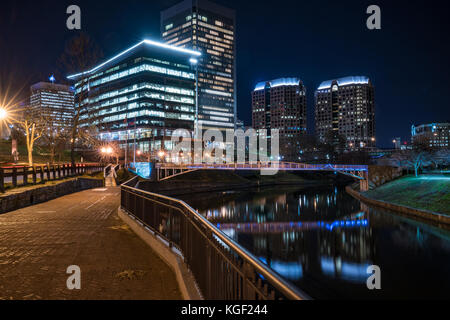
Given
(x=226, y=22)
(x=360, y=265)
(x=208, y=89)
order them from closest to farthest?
1. (x=360, y=265)
2. (x=208, y=89)
3. (x=226, y=22)

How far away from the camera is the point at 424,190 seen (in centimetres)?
4022

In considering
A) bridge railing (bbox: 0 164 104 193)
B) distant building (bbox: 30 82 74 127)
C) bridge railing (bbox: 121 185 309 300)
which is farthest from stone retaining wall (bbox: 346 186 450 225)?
distant building (bbox: 30 82 74 127)

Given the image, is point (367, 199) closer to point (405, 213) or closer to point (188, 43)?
point (405, 213)

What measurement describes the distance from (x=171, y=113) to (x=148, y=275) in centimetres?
12315

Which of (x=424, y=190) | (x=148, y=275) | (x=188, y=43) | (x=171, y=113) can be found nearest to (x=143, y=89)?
(x=171, y=113)

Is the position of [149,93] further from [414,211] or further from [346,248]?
[346,248]

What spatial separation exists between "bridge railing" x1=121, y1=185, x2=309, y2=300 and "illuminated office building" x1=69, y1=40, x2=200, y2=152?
10591 cm

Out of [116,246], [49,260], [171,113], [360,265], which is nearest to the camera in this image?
[49,260]

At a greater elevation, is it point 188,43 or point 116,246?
point 188,43

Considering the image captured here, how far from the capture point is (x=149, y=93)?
118500 millimetres

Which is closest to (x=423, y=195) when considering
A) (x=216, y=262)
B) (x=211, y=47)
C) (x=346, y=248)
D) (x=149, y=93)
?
(x=346, y=248)

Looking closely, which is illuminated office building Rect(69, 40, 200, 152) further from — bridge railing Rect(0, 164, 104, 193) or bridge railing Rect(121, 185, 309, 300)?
bridge railing Rect(121, 185, 309, 300)

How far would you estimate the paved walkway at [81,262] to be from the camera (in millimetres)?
5266

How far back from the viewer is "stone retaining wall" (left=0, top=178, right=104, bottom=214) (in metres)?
15.4
